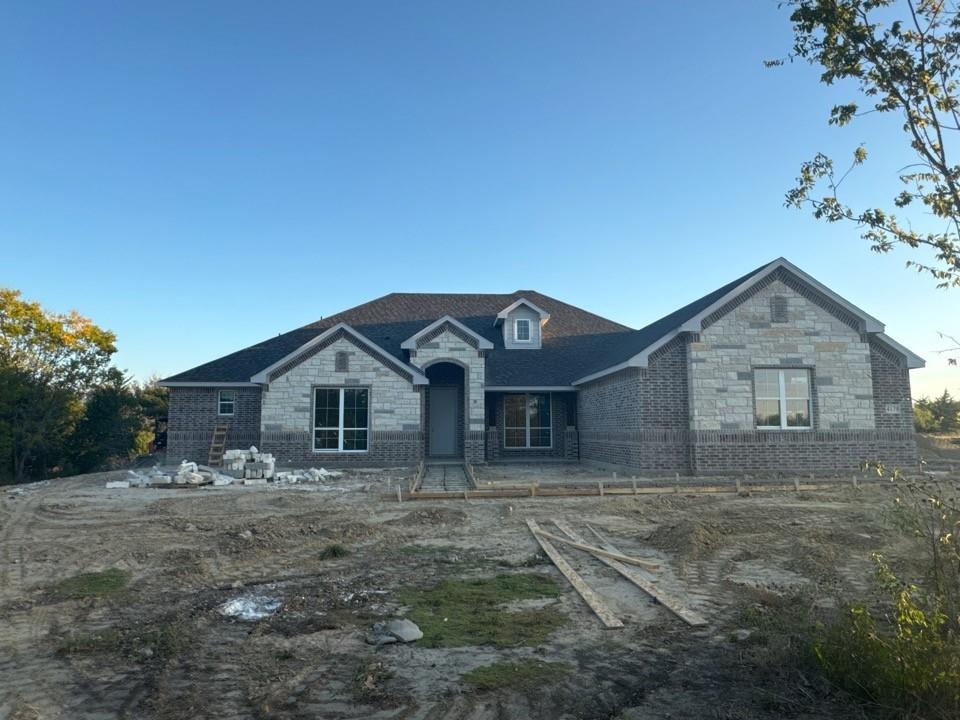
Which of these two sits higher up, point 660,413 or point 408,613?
point 660,413

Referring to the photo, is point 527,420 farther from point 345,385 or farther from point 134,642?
point 134,642

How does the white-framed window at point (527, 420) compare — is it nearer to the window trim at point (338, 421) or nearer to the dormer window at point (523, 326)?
the dormer window at point (523, 326)

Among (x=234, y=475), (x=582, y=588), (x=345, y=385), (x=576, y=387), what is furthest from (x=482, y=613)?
(x=576, y=387)

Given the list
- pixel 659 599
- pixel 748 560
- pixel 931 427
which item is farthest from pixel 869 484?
pixel 931 427

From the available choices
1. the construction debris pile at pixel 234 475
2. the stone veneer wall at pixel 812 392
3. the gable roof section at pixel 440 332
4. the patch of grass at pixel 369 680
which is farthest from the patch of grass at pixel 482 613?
the gable roof section at pixel 440 332

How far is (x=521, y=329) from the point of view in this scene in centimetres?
2616

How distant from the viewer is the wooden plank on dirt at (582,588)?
223 inches

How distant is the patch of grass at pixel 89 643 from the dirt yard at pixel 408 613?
23mm

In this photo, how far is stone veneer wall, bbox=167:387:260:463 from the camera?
22.1 metres

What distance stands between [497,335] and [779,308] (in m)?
11.6

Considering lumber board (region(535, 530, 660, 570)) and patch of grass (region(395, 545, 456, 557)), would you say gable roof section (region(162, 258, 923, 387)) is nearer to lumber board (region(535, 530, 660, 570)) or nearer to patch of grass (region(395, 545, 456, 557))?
lumber board (region(535, 530, 660, 570))

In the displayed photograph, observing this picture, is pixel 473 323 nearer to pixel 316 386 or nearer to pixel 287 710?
pixel 316 386

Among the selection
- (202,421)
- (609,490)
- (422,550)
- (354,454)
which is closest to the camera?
(422,550)

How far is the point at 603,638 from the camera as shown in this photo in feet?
17.4
